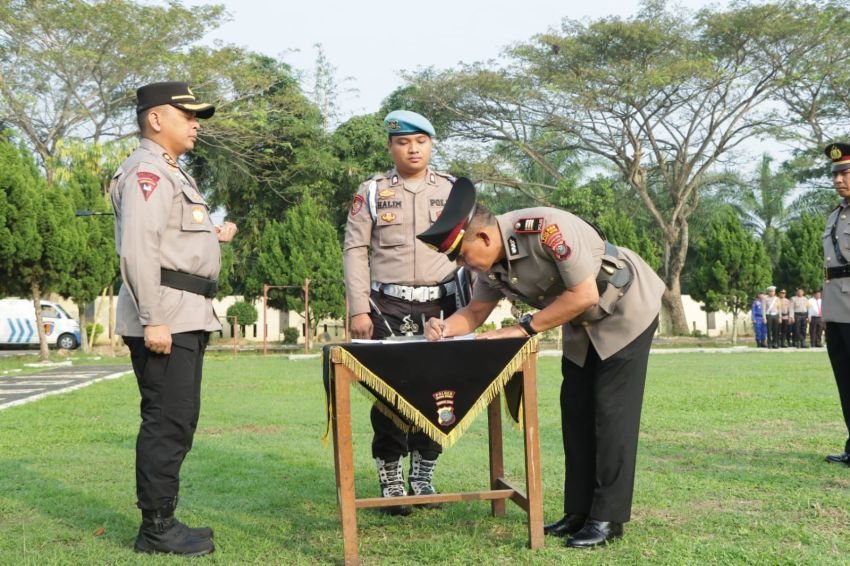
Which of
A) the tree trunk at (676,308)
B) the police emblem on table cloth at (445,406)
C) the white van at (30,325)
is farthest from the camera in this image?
the tree trunk at (676,308)

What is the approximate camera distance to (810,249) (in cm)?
3434

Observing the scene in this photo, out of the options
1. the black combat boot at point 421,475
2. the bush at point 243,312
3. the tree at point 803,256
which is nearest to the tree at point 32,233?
the bush at point 243,312

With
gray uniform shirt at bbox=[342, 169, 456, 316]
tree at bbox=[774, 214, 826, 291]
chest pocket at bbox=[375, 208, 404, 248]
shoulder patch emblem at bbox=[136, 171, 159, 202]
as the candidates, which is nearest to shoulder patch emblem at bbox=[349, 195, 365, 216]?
gray uniform shirt at bbox=[342, 169, 456, 316]

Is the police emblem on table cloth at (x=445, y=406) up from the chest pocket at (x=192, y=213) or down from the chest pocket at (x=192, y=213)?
down

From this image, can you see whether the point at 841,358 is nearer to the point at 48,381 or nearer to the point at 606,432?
the point at 606,432

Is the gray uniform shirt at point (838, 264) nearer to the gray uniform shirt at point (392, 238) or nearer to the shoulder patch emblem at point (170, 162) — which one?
the gray uniform shirt at point (392, 238)

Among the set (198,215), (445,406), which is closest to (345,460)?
(445,406)

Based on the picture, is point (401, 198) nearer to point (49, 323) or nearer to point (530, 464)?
point (530, 464)

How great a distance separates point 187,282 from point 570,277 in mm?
1715

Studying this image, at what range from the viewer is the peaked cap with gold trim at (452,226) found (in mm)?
3662

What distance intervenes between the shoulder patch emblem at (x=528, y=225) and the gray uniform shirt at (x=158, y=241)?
56.4 inches

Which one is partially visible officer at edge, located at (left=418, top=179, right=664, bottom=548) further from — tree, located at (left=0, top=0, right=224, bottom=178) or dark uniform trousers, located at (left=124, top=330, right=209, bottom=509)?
tree, located at (left=0, top=0, right=224, bottom=178)

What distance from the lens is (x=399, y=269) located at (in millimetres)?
4902

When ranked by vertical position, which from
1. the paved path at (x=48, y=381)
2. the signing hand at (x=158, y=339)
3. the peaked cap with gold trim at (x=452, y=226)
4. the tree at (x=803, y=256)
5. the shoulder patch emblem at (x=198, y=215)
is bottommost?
the paved path at (x=48, y=381)
